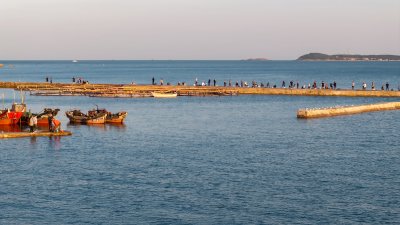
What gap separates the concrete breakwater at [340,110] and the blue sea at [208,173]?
200 centimetres

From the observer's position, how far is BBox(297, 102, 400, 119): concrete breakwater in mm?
91938

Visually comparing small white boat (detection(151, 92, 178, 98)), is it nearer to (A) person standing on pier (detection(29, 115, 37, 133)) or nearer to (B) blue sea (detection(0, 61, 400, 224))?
(B) blue sea (detection(0, 61, 400, 224))

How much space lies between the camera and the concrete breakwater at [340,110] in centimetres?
9194

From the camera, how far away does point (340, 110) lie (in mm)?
95875

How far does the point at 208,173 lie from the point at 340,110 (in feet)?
152

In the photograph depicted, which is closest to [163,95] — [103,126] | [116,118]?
[116,118]

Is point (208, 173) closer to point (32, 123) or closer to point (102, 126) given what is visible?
point (32, 123)

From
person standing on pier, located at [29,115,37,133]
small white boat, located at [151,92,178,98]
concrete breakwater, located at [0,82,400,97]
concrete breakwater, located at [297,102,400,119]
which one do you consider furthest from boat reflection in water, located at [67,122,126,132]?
concrete breakwater, located at [0,82,400,97]

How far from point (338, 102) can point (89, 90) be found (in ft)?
154


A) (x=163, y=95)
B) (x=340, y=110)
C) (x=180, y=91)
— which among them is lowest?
(x=340, y=110)

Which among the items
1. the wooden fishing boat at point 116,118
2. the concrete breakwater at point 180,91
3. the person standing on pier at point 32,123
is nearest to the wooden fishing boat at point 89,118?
the wooden fishing boat at point 116,118

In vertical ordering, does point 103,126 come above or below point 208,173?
above

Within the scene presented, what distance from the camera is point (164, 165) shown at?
5675cm

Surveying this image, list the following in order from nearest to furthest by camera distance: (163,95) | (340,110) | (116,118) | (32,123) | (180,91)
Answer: (32,123) < (116,118) < (340,110) < (163,95) < (180,91)
